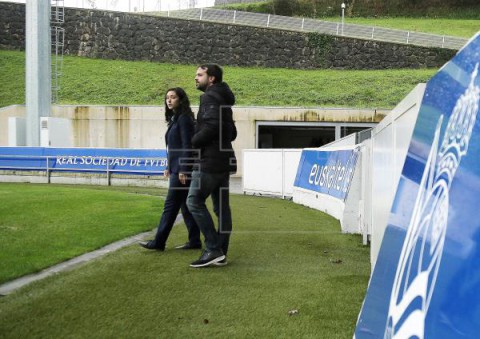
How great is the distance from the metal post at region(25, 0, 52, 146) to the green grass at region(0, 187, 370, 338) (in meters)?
20.2

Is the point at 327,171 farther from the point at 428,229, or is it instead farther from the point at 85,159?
the point at 85,159

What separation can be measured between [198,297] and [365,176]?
4548mm

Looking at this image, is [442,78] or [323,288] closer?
[442,78]

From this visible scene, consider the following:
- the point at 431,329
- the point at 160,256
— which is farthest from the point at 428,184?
the point at 160,256

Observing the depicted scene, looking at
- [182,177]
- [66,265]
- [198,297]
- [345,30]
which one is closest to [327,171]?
[182,177]

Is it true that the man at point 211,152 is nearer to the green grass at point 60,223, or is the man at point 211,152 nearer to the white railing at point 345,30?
the green grass at point 60,223

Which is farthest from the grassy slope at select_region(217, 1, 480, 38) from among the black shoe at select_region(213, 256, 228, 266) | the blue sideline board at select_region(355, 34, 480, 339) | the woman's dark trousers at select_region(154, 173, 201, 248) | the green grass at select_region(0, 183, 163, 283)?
the blue sideline board at select_region(355, 34, 480, 339)

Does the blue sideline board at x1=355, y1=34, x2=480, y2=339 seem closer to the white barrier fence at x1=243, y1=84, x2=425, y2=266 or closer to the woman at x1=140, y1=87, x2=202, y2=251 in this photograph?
the white barrier fence at x1=243, y1=84, x2=425, y2=266

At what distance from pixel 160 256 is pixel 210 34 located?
142 feet

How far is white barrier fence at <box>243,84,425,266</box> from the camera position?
15.7 feet

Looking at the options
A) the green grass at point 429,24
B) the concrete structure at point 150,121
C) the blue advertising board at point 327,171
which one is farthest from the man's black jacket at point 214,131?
the green grass at point 429,24

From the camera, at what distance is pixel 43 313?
5.04 meters

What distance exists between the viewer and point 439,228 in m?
2.33

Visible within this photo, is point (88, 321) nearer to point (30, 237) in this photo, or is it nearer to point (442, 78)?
point (442, 78)
